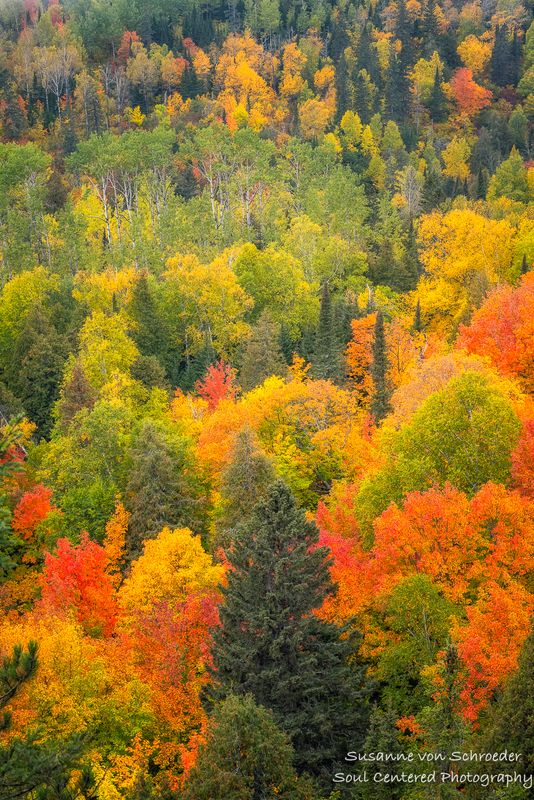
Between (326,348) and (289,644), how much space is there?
36.6 m

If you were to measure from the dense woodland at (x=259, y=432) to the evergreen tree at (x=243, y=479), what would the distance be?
160 millimetres

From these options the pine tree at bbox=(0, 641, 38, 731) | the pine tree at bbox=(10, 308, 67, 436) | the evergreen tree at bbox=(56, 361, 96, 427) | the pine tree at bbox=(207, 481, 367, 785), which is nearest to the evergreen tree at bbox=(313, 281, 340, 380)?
the evergreen tree at bbox=(56, 361, 96, 427)

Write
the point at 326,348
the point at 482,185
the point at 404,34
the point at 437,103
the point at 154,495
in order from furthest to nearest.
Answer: the point at 404,34 < the point at 437,103 < the point at 482,185 < the point at 326,348 < the point at 154,495

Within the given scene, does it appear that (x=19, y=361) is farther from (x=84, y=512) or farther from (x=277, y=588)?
(x=277, y=588)

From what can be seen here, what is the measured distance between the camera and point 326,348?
6069cm

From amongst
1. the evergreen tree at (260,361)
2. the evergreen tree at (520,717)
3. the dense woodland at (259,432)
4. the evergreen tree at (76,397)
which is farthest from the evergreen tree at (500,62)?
the evergreen tree at (520,717)

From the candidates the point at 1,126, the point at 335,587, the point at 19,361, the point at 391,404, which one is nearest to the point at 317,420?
the point at 391,404

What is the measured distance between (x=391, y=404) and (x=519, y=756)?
102 ft

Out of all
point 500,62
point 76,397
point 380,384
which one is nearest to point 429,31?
point 500,62

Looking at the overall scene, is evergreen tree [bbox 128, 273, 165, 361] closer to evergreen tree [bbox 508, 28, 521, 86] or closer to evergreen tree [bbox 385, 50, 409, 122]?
evergreen tree [bbox 385, 50, 409, 122]

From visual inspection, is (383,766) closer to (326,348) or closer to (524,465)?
(524,465)

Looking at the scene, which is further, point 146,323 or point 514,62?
point 514,62

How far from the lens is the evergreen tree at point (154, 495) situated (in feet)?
142

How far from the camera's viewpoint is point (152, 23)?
142m
